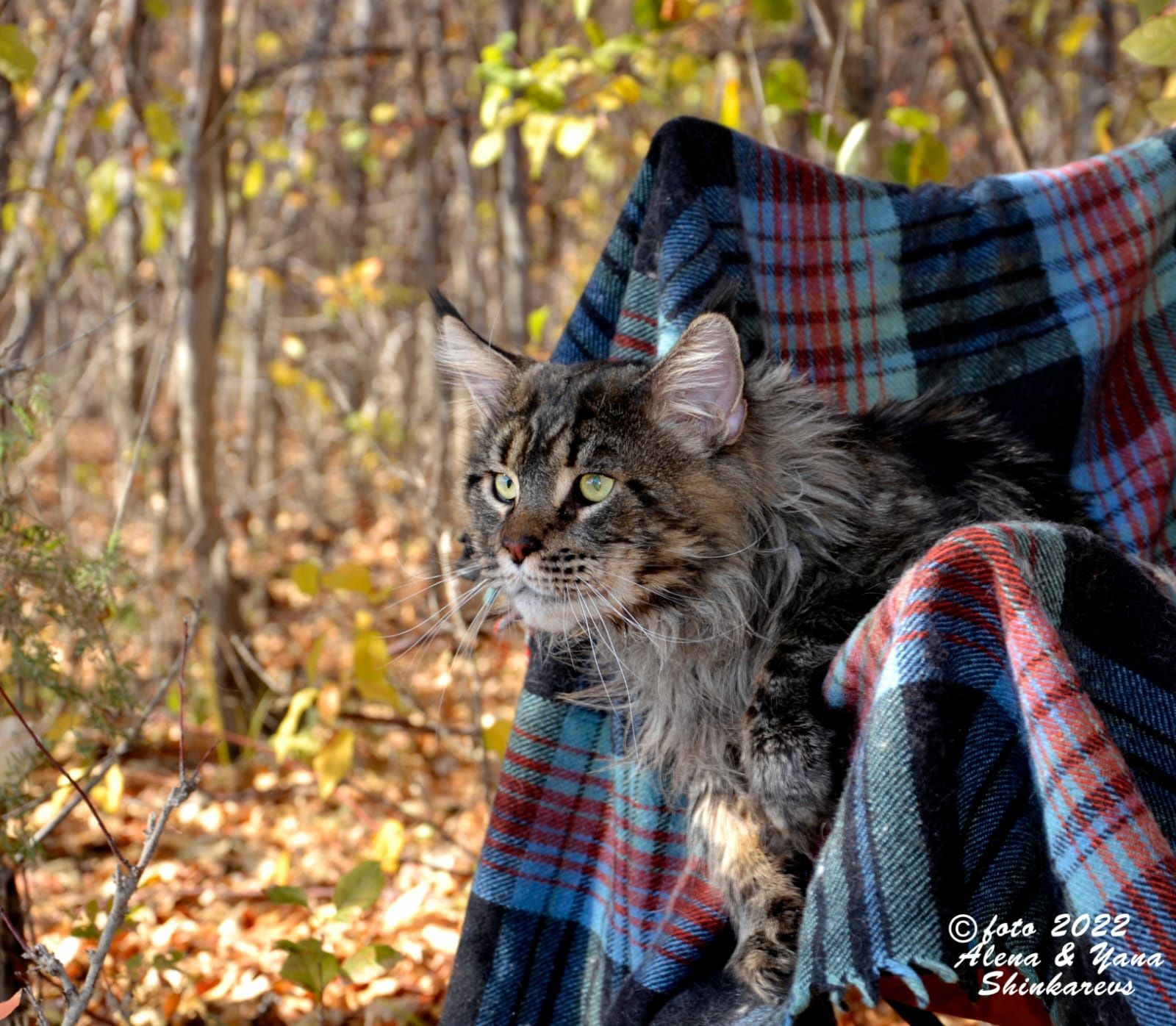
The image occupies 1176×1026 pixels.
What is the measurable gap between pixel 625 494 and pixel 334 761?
38.3 inches

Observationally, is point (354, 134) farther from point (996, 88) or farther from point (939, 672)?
point (939, 672)

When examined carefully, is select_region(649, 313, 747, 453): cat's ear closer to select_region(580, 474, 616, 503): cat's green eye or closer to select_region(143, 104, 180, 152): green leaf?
select_region(580, 474, 616, 503): cat's green eye

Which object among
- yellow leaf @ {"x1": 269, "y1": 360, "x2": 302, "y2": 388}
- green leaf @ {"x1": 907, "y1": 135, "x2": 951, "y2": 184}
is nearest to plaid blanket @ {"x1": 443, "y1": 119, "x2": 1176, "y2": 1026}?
green leaf @ {"x1": 907, "y1": 135, "x2": 951, "y2": 184}

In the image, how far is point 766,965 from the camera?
4.25 ft

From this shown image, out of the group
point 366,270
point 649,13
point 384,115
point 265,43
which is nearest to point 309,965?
point 649,13

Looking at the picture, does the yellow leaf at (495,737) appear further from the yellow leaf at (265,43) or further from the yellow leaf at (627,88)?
the yellow leaf at (265,43)

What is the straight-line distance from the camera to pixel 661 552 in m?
1.51

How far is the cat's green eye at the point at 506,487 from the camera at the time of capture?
65.5 inches

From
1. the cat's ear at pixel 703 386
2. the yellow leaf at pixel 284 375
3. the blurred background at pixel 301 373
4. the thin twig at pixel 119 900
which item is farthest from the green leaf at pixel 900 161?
the yellow leaf at pixel 284 375

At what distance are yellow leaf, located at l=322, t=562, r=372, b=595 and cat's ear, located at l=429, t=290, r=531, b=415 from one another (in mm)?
572

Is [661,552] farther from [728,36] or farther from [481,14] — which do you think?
[481,14]

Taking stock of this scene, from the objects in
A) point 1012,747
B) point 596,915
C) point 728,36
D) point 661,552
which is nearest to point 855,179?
point 661,552

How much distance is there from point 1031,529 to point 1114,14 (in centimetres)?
433

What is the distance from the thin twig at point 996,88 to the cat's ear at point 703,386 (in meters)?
1.55
